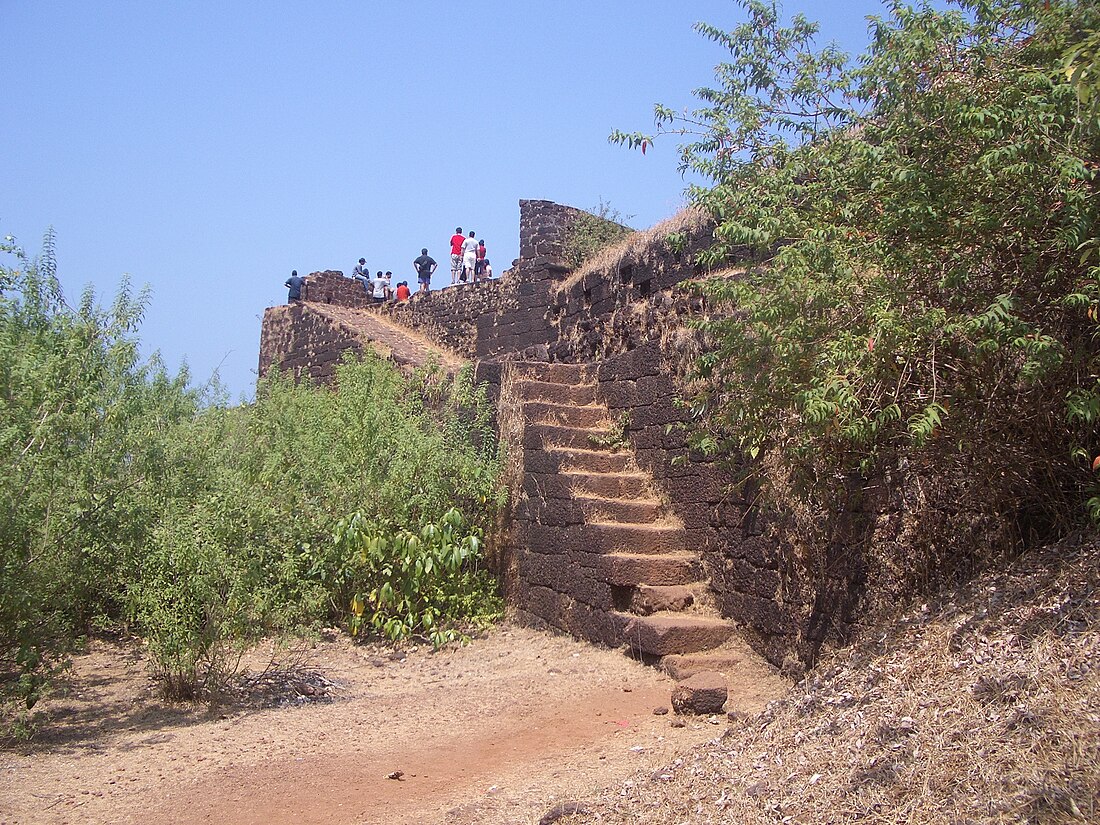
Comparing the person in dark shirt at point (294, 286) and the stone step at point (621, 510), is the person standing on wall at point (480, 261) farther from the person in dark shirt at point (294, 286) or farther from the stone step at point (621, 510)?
the stone step at point (621, 510)

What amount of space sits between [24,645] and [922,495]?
5.51 metres

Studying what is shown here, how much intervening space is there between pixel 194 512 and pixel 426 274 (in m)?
14.7

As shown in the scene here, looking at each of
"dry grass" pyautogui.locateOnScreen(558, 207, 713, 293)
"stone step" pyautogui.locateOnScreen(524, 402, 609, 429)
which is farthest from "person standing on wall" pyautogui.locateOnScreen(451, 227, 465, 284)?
"stone step" pyautogui.locateOnScreen(524, 402, 609, 429)

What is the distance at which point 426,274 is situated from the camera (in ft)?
69.5

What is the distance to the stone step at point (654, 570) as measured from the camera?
7.88 metres

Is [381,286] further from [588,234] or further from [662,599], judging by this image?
[662,599]

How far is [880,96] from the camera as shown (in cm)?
560

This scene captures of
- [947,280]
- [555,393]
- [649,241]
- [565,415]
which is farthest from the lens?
[649,241]

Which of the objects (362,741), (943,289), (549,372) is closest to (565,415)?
(549,372)

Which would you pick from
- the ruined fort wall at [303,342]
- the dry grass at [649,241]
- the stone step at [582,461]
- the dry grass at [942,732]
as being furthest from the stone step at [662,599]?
the ruined fort wall at [303,342]

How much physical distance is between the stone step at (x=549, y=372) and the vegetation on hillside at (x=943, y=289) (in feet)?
13.3

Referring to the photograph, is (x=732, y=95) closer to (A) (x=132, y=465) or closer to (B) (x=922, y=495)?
(B) (x=922, y=495)

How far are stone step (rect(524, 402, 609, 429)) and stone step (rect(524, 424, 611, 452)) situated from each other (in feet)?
0.52

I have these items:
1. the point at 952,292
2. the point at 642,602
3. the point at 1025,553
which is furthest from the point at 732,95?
the point at 642,602
